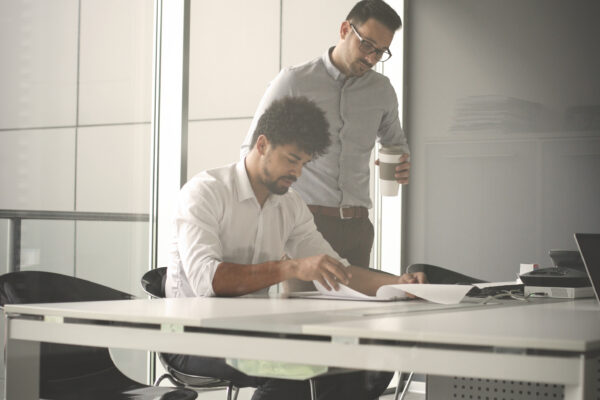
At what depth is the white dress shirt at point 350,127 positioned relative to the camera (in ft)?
10.7

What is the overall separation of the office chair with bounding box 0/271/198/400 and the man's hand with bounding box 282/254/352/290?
1.70ft

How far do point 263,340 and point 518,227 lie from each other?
1.98 meters

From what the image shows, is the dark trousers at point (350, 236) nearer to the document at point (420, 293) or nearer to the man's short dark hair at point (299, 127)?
the man's short dark hair at point (299, 127)

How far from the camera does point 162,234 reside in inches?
140

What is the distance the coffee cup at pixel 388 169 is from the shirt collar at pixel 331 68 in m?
0.36

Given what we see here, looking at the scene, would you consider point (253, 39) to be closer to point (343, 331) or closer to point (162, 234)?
point (162, 234)

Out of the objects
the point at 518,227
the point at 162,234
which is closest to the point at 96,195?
the point at 162,234

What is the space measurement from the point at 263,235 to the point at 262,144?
452mm

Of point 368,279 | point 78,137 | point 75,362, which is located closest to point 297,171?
point 368,279

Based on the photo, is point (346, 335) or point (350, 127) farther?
point (350, 127)

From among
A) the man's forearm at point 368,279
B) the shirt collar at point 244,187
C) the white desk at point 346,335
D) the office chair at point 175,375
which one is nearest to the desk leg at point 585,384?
the white desk at point 346,335

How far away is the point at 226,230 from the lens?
276cm

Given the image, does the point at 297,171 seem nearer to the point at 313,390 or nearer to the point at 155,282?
the point at 155,282

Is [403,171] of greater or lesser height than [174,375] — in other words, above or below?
above
